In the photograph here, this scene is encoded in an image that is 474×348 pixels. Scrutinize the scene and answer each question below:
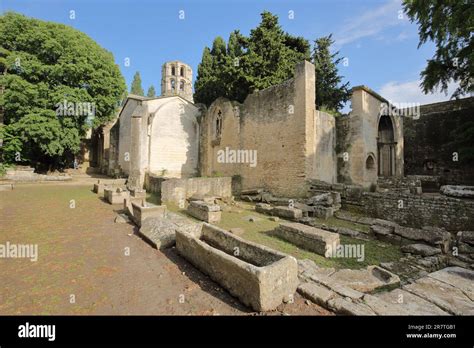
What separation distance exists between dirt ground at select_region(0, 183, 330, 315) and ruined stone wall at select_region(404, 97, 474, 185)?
2003cm

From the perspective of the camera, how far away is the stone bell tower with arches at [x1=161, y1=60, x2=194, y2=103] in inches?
1626

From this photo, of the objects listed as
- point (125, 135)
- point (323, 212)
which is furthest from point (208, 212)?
point (125, 135)

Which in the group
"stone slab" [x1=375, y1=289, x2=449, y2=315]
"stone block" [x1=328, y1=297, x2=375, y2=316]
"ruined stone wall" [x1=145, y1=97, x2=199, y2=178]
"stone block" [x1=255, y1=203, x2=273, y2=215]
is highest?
"ruined stone wall" [x1=145, y1=97, x2=199, y2=178]

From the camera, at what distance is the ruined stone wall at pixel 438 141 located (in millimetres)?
16336

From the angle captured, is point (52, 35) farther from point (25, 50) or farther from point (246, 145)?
point (246, 145)

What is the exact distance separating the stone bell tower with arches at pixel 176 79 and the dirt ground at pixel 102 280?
39670 millimetres

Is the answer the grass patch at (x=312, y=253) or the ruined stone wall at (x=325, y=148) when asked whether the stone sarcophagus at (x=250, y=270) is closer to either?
the grass patch at (x=312, y=253)

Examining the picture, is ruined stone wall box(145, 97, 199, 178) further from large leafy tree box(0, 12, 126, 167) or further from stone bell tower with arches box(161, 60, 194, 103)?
stone bell tower with arches box(161, 60, 194, 103)

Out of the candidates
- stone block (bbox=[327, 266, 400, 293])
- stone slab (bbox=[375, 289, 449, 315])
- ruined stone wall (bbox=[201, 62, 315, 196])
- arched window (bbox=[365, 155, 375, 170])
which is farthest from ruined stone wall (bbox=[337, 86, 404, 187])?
stone slab (bbox=[375, 289, 449, 315])

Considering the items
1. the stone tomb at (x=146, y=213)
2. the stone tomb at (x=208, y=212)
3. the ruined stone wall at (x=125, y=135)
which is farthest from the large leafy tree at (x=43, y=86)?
the stone tomb at (x=208, y=212)

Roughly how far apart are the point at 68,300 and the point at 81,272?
34.2 inches

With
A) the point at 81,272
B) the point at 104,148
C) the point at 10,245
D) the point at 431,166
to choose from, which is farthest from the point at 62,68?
the point at 431,166
